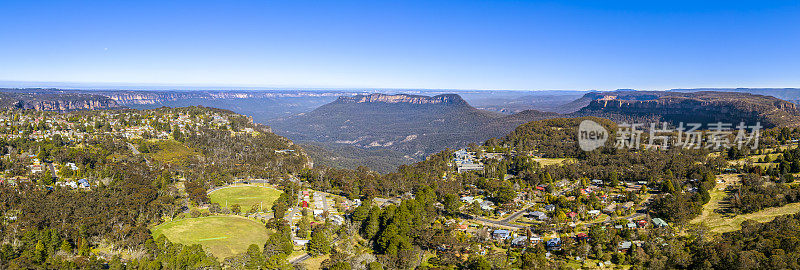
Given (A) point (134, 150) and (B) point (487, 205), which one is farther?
(A) point (134, 150)

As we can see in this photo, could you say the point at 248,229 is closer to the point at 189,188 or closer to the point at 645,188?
the point at 189,188

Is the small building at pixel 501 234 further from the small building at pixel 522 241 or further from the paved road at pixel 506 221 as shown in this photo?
the paved road at pixel 506 221

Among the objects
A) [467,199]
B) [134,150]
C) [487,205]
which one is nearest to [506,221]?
[487,205]

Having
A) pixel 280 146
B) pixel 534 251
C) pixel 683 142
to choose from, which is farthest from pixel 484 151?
pixel 534 251

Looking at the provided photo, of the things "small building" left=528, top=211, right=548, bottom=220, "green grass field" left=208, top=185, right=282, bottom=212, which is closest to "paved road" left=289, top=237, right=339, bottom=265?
"green grass field" left=208, top=185, right=282, bottom=212

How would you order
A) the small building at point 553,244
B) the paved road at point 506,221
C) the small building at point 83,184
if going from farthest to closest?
the small building at point 83,184
the paved road at point 506,221
the small building at point 553,244

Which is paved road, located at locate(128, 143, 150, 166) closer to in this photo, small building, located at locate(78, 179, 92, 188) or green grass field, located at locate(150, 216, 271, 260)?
small building, located at locate(78, 179, 92, 188)

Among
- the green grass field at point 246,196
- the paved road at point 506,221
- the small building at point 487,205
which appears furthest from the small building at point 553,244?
the green grass field at point 246,196

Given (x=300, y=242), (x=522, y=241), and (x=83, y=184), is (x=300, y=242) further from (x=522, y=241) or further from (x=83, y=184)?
(x=83, y=184)
